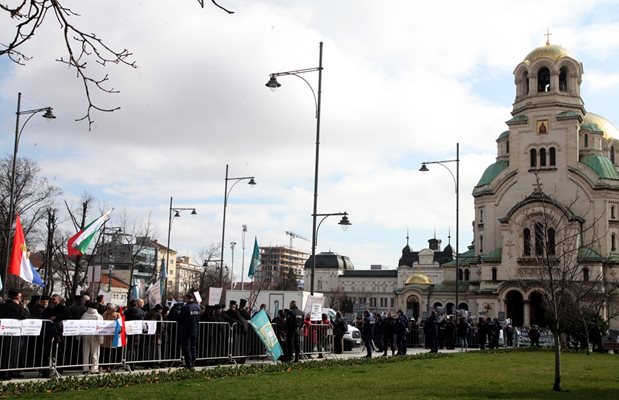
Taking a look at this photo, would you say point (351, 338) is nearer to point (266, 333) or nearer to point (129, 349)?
point (266, 333)

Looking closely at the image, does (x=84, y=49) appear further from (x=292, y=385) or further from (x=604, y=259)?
(x=604, y=259)

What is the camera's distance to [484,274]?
257 ft

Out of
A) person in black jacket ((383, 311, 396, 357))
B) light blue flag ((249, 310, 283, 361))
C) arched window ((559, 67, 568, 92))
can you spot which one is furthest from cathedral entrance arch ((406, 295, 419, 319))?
light blue flag ((249, 310, 283, 361))

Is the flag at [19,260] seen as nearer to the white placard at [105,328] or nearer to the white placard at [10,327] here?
the white placard at [105,328]

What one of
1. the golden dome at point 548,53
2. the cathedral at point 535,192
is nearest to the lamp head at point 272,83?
the cathedral at point 535,192

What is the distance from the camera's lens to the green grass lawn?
13.4 meters

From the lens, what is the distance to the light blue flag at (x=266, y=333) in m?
21.2

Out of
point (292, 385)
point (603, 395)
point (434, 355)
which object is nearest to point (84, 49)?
point (292, 385)

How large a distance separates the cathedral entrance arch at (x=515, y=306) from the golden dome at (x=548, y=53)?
25590mm

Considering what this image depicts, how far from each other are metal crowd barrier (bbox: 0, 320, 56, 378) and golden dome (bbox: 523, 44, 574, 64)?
73126 millimetres

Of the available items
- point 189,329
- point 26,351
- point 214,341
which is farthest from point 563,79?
point 26,351

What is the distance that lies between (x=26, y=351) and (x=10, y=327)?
81 cm

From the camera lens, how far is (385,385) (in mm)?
15961

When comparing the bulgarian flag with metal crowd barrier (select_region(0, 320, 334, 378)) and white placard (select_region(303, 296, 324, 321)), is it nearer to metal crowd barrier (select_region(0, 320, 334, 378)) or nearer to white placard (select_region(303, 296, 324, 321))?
metal crowd barrier (select_region(0, 320, 334, 378))
